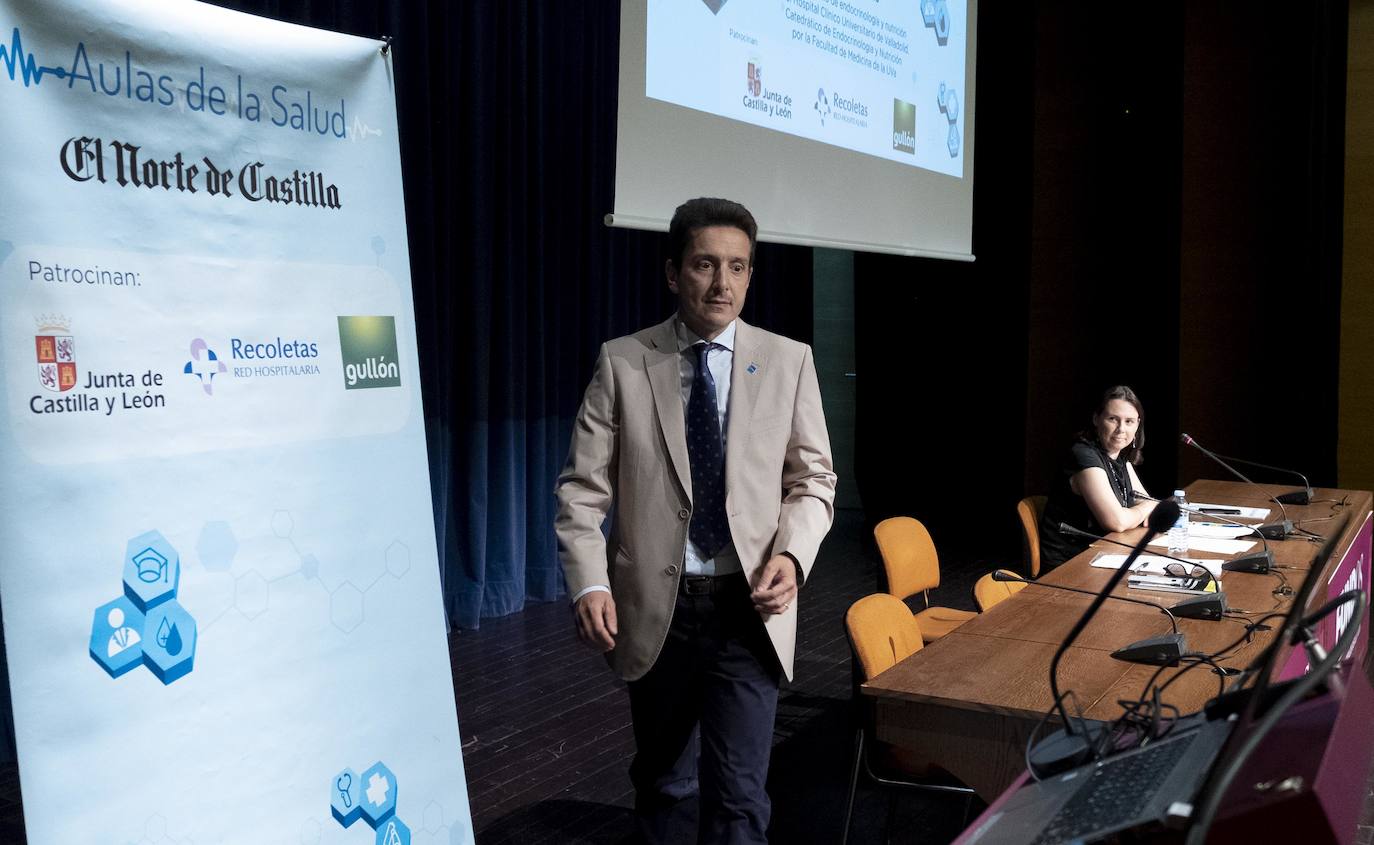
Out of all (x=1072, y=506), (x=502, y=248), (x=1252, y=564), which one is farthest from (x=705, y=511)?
(x=502, y=248)

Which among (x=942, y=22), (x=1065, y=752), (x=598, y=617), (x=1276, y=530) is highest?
(x=942, y=22)

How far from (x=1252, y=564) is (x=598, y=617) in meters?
1.95

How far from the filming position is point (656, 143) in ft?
12.1

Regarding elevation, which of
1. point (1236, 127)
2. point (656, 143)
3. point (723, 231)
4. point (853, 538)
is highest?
point (1236, 127)

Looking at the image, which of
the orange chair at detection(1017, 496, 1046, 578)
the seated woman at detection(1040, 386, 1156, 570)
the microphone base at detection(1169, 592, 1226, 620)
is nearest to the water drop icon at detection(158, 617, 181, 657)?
the microphone base at detection(1169, 592, 1226, 620)

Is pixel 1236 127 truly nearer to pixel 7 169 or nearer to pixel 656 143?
pixel 656 143

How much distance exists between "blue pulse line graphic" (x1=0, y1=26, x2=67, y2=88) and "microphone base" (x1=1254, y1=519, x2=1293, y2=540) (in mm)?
3489

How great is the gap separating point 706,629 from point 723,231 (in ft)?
2.52

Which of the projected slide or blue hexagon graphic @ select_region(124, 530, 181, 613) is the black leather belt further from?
the projected slide

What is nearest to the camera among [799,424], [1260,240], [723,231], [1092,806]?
[1092,806]

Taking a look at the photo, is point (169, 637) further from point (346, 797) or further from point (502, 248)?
point (502, 248)

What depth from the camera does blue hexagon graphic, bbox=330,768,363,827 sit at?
2.09 m

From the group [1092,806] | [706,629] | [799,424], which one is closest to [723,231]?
[799,424]

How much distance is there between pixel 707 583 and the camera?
2201 millimetres
